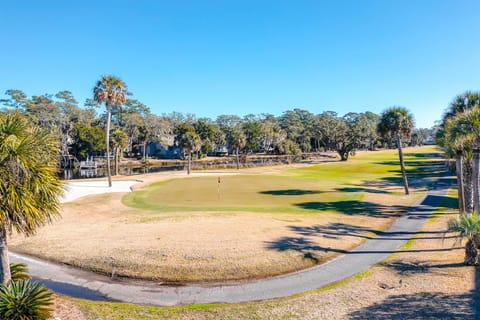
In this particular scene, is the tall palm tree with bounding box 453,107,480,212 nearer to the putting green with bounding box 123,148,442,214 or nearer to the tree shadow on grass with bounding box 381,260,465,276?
the tree shadow on grass with bounding box 381,260,465,276

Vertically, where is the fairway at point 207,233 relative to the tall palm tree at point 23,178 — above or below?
below

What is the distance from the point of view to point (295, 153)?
10594cm

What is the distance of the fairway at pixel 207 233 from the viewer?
43.6 ft

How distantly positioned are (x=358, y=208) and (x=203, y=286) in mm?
17767

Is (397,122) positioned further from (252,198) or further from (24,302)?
(24,302)

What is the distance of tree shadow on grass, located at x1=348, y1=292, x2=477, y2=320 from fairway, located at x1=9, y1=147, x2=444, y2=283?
432 cm

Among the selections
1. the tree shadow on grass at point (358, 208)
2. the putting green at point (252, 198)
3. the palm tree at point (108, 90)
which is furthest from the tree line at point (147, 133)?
the tree shadow on grass at point (358, 208)

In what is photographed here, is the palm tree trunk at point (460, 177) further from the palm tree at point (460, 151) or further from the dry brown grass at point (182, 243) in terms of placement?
the dry brown grass at point (182, 243)

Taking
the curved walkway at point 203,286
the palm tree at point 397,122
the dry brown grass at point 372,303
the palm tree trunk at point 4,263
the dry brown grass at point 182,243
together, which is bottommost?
the curved walkway at point 203,286

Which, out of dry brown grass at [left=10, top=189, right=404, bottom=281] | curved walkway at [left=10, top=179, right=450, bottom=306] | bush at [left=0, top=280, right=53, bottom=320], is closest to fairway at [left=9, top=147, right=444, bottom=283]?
dry brown grass at [left=10, top=189, right=404, bottom=281]

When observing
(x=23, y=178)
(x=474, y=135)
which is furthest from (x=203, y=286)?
(x=474, y=135)

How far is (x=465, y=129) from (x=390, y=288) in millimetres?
10002

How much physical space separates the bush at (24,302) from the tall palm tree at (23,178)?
917 mm

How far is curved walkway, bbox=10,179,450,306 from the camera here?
1077cm
